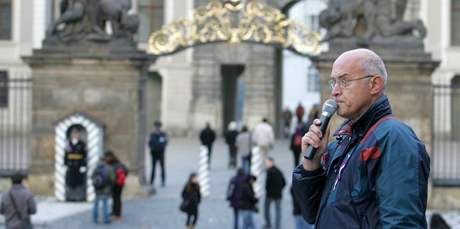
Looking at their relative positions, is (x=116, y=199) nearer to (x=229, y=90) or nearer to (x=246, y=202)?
(x=246, y=202)

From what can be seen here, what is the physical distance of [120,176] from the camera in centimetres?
1811

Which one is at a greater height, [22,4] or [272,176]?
[22,4]

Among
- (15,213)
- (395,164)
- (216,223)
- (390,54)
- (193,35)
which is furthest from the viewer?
(193,35)

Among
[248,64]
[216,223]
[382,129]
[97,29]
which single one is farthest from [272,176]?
[248,64]

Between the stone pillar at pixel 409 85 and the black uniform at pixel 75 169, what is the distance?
4.61 meters

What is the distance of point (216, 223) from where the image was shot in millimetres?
17953

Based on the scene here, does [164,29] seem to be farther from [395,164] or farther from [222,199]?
[395,164]

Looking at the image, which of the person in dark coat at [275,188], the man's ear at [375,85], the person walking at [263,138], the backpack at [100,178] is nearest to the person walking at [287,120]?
the person walking at [263,138]

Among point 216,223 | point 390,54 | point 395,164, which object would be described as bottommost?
point 216,223

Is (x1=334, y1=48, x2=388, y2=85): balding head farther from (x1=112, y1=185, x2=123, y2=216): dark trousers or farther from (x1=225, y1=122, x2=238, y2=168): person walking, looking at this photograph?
(x1=225, y1=122, x2=238, y2=168): person walking

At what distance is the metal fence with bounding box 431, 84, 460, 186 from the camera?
2033 centimetres

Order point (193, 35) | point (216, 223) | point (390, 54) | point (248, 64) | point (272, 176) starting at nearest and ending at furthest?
point (272, 176) → point (216, 223) → point (390, 54) → point (193, 35) → point (248, 64)

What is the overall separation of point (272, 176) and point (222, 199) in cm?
482

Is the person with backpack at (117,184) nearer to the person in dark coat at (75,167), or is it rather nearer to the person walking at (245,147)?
the person in dark coat at (75,167)
